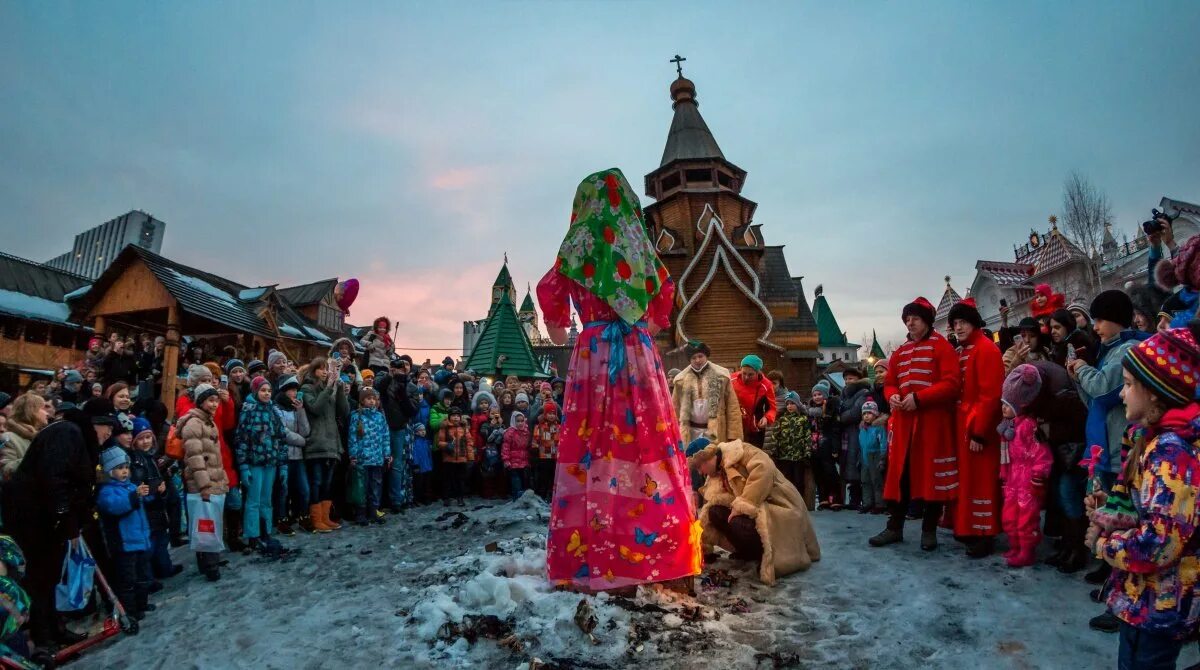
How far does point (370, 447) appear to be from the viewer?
784 cm

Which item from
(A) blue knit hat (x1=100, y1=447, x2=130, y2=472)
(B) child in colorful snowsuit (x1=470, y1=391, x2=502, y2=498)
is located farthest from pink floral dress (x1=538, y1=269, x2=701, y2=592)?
(B) child in colorful snowsuit (x1=470, y1=391, x2=502, y2=498)

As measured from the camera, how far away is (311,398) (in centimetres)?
720

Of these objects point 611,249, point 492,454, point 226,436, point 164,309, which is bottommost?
point 492,454

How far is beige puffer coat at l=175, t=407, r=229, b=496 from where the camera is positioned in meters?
5.23

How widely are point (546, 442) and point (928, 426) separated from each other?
634 centimetres

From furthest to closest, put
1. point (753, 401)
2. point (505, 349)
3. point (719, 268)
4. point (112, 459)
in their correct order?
point (719, 268) → point (505, 349) → point (753, 401) → point (112, 459)

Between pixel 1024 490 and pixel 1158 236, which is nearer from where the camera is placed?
pixel 1024 490

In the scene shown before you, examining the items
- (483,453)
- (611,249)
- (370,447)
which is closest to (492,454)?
(483,453)

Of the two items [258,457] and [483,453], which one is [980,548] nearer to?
[258,457]

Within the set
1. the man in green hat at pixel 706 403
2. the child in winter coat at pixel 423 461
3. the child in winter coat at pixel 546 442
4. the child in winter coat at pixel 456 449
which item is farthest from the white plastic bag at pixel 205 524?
the child in winter coat at pixel 546 442

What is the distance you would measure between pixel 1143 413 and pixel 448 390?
9.56 metres

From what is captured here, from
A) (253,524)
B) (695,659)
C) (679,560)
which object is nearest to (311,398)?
(253,524)

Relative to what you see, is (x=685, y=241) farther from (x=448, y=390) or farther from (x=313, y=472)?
(x=313, y=472)

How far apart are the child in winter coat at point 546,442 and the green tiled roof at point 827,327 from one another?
45.9 meters
